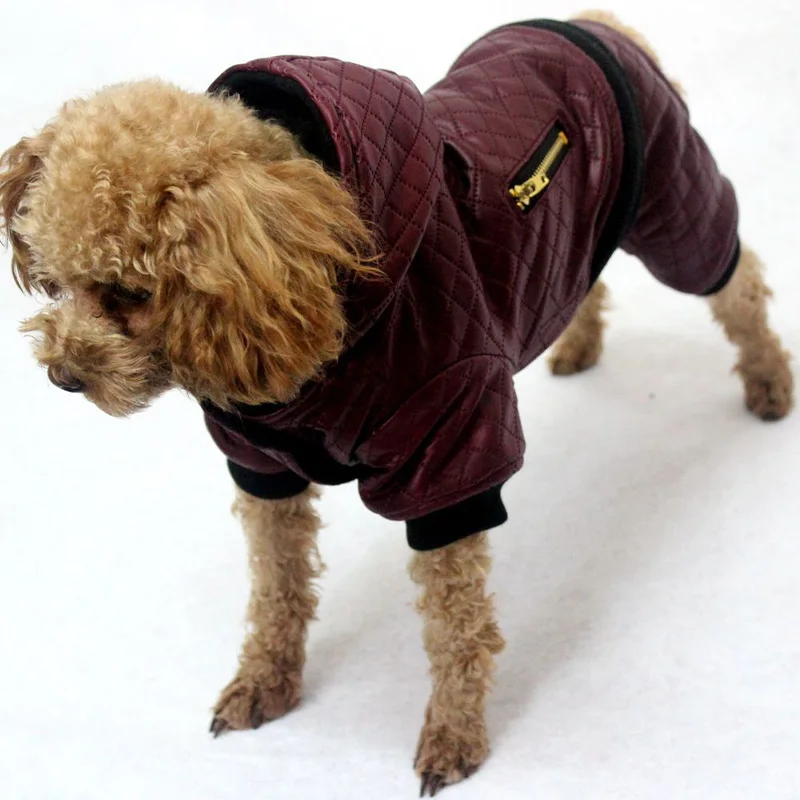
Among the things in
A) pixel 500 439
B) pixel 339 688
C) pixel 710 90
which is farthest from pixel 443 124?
pixel 710 90

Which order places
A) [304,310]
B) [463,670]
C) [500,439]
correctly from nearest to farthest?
[304,310], [500,439], [463,670]

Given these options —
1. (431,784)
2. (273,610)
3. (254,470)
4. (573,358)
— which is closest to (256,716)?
(273,610)

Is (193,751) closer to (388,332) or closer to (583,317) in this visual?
(388,332)

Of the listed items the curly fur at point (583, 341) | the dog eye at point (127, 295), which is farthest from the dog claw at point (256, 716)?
the curly fur at point (583, 341)

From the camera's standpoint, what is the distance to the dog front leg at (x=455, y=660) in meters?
1.38

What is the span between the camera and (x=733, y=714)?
56.8 inches

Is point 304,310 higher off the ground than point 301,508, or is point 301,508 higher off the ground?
point 304,310

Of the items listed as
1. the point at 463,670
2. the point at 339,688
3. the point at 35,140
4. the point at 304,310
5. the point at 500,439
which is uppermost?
the point at 35,140

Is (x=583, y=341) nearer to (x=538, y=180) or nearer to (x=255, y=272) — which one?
(x=538, y=180)

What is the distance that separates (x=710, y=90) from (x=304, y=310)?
2.21m

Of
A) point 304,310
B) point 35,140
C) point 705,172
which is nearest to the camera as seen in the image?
point 304,310

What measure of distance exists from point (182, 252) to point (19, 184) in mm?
295

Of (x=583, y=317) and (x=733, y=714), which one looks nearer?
(x=733, y=714)

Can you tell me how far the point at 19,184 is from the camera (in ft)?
3.77
